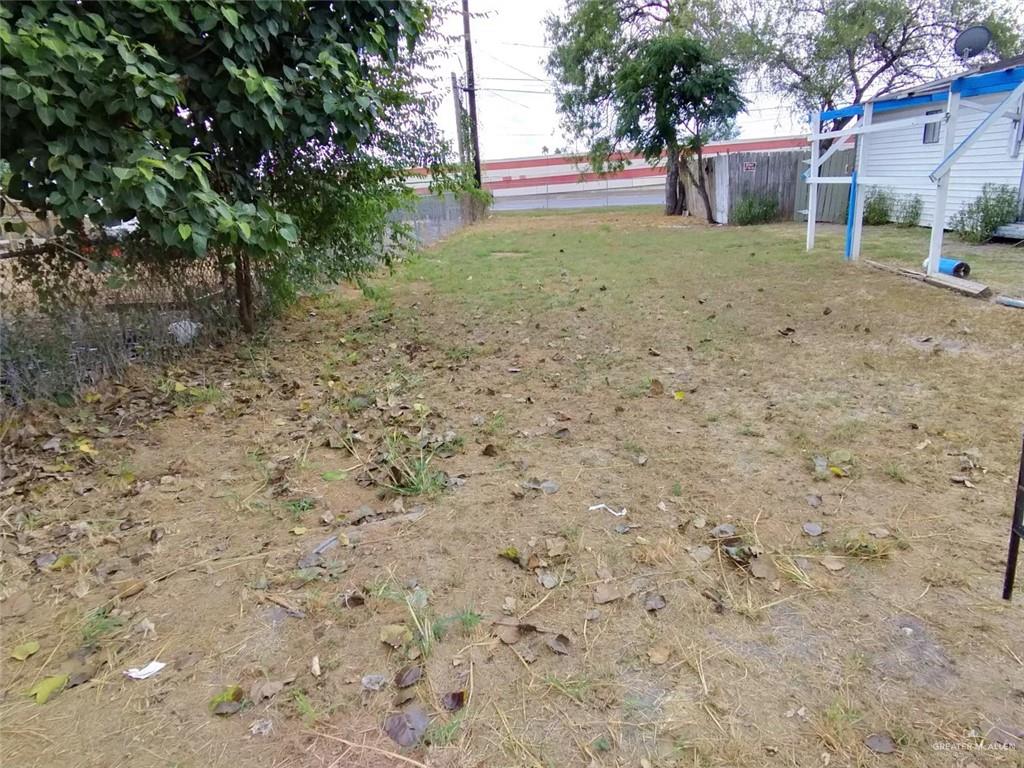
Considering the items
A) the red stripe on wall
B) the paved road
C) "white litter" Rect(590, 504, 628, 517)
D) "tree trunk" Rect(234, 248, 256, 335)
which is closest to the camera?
"white litter" Rect(590, 504, 628, 517)

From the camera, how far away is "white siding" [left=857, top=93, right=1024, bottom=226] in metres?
10.3

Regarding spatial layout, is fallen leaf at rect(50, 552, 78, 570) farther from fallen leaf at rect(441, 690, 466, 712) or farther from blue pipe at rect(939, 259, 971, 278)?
blue pipe at rect(939, 259, 971, 278)

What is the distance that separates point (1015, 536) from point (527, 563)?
164 centimetres

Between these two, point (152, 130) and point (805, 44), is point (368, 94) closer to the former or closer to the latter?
point (152, 130)

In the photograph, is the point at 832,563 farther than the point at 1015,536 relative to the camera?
Yes

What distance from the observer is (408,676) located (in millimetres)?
1892

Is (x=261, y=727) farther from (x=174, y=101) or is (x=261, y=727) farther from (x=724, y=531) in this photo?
(x=174, y=101)

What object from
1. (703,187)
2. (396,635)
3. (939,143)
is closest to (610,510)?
(396,635)

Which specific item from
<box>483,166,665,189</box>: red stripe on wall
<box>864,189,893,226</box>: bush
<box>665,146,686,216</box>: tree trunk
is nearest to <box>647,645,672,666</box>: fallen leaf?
<box>864,189,893,226</box>: bush

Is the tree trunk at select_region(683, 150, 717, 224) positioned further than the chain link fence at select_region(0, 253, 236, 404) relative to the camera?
Yes

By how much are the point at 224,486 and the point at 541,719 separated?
2158 mm

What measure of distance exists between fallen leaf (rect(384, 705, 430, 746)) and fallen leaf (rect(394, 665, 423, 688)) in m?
0.09

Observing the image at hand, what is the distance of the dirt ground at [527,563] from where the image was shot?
1714 mm

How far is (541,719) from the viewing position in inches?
68.7
